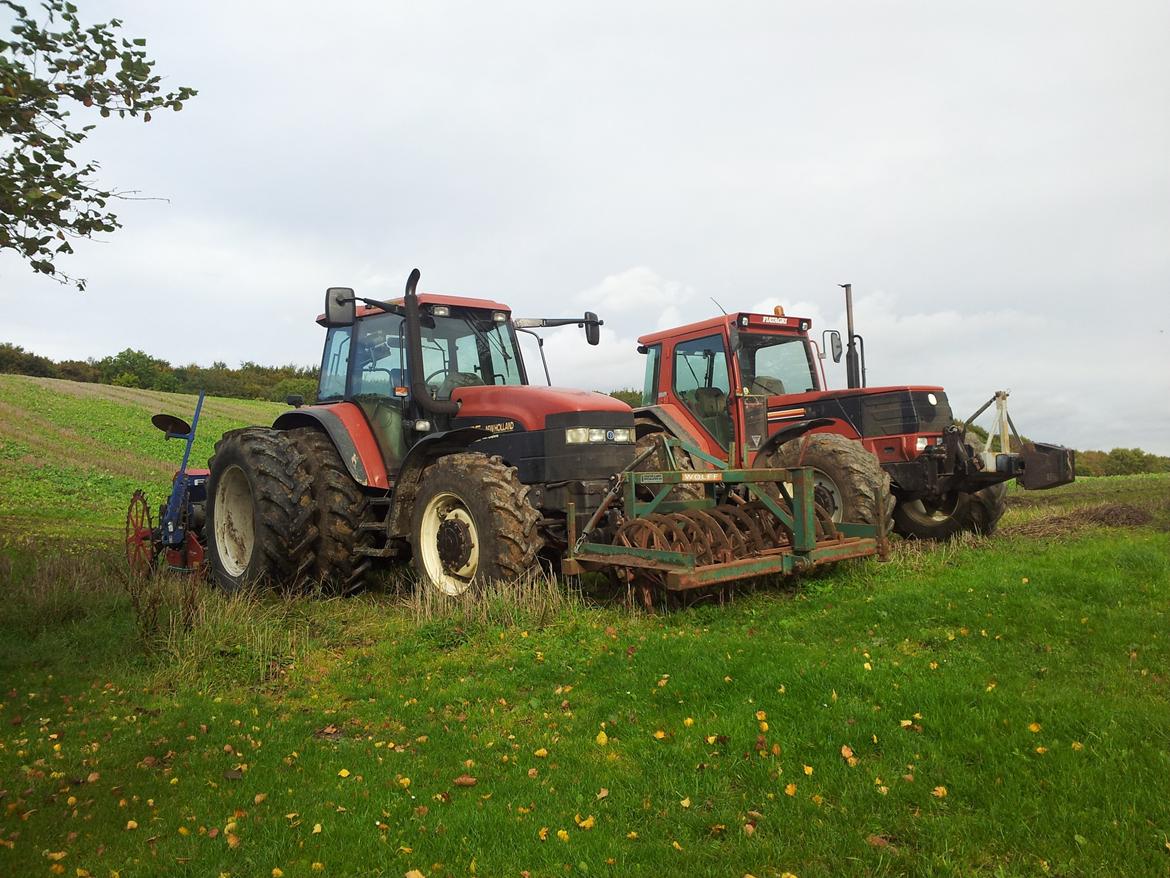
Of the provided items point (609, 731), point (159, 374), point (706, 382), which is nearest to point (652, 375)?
point (706, 382)

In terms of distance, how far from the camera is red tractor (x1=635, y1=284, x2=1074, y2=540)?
904 cm

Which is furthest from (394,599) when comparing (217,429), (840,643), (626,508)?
(217,429)

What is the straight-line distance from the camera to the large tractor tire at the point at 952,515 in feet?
31.1

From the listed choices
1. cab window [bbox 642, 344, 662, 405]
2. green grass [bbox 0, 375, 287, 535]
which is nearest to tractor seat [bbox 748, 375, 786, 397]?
cab window [bbox 642, 344, 662, 405]

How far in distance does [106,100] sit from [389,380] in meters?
3.24

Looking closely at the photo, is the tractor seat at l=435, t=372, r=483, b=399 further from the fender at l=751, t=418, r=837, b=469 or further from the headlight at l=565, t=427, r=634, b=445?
the fender at l=751, t=418, r=837, b=469

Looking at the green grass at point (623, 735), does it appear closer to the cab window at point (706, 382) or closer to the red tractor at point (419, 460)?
the red tractor at point (419, 460)

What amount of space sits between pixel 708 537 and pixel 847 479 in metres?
2.35

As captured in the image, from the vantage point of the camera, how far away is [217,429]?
27.7m

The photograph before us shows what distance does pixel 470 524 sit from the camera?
6.65 meters

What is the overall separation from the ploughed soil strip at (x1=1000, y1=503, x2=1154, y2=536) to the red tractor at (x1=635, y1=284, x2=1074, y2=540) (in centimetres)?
78

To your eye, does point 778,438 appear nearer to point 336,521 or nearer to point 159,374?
point 336,521

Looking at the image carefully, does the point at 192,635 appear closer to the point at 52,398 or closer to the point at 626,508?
the point at 626,508

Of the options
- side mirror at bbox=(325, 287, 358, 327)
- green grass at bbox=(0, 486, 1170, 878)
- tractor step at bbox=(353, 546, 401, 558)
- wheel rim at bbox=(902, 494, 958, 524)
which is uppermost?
side mirror at bbox=(325, 287, 358, 327)
